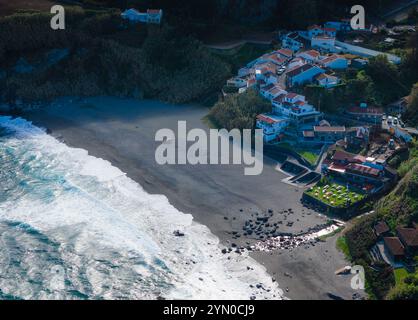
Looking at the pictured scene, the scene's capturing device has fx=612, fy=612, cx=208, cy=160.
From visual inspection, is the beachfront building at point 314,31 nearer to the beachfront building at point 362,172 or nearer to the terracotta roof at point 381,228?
the beachfront building at point 362,172

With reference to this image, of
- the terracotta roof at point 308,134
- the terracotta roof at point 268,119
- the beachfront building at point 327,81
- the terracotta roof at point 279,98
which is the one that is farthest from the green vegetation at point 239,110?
the beachfront building at point 327,81

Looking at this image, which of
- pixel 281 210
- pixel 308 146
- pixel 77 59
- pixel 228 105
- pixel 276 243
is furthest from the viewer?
pixel 77 59

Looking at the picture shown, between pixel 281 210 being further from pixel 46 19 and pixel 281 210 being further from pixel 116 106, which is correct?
pixel 46 19

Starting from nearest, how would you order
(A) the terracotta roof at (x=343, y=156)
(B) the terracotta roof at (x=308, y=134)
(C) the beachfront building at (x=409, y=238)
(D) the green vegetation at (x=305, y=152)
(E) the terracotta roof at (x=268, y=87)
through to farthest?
(C) the beachfront building at (x=409, y=238) < (A) the terracotta roof at (x=343, y=156) < (D) the green vegetation at (x=305, y=152) < (B) the terracotta roof at (x=308, y=134) < (E) the terracotta roof at (x=268, y=87)

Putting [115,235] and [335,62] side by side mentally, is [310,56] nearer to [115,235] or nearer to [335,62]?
[335,62]

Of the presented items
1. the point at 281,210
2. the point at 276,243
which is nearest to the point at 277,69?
the point at 281,210

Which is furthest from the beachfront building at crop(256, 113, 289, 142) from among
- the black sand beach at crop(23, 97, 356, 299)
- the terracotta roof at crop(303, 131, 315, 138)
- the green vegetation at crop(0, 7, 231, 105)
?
the green vegetation at crop(0, 7, 231, 105)
